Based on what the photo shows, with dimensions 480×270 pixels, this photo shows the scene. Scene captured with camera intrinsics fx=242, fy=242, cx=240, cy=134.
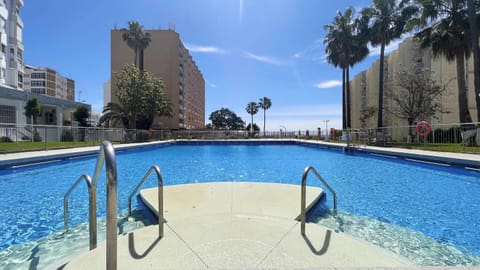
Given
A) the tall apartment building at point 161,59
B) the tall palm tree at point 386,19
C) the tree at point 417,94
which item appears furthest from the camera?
the tall apartment building at point 161,59

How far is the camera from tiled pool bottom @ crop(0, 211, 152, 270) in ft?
7.52

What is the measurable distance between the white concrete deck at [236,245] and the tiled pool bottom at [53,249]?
1.83 ft

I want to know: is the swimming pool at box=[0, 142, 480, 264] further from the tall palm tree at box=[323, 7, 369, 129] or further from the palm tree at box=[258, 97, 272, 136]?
the palm tree at box=[258, 97, 272, 136]

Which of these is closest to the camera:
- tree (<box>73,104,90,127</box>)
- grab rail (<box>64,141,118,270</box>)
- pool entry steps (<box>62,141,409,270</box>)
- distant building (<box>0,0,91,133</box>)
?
grab rail (<box>64,141,118,270</box>)

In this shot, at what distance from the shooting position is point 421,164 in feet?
28.7

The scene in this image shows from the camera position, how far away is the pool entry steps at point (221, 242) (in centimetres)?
181

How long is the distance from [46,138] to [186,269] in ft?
42.3

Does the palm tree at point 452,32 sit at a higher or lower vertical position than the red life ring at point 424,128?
higher

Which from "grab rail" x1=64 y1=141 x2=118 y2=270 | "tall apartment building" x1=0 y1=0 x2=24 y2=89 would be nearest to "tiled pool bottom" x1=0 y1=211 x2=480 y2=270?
"grab rail" x1=64 y1=141 x2=118 y2=270

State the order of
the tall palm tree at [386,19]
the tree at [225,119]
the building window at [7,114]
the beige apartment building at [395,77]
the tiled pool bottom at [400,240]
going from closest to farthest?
the tiled pool bottom at [400,240] → the tall palm tree at [386,19] → the building window at [7,114] → the beige apartment building at [395,77] → the tree at [225,119]

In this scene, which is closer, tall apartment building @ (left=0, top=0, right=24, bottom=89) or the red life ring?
the red life ring

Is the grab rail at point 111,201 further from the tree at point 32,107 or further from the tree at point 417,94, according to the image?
the tree at point 32,107

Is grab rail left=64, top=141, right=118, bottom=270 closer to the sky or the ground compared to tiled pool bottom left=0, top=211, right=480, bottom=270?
closer to the sky

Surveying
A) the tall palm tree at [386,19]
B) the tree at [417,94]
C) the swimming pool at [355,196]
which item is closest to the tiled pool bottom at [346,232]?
the swimming pool at [355,196]
